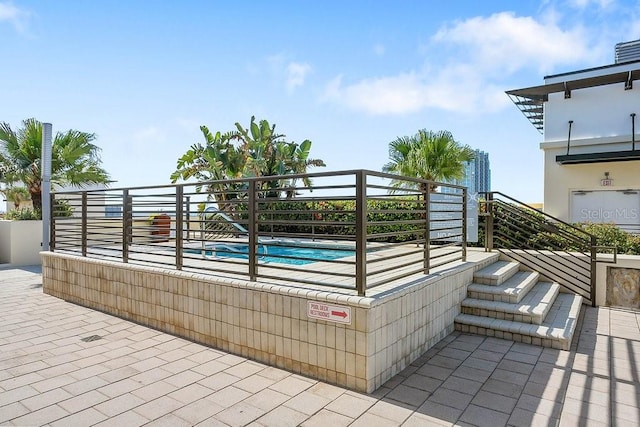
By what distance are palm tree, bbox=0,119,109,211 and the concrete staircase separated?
11.5 meters

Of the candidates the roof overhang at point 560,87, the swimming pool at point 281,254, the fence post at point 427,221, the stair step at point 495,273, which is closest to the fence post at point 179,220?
the swimming pool at point 281,254

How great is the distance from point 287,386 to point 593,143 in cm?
1190

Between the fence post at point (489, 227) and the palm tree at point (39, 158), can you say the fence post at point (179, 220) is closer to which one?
the fence post at point (489, 227)

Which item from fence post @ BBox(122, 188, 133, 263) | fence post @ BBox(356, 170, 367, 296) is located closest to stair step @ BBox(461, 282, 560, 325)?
fence post @ BBox(356, 170, 367, 296)

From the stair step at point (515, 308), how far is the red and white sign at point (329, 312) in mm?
2517

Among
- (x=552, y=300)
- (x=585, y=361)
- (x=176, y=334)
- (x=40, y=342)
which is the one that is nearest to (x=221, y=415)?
(x=176, y=334)

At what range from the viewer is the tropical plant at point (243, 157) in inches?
509

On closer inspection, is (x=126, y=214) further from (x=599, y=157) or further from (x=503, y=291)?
(x=599, y=157)

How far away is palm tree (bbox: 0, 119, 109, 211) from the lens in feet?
35.1

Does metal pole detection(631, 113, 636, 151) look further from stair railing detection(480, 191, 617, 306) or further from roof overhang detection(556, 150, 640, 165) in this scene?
stair railing detection(480, 191, 617, 306)

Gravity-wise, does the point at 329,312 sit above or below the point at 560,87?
below

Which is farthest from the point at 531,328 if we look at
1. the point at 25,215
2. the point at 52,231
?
the point at 25,215

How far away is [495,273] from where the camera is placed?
5.54m

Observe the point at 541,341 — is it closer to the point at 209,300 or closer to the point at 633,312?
the point at 633,312
